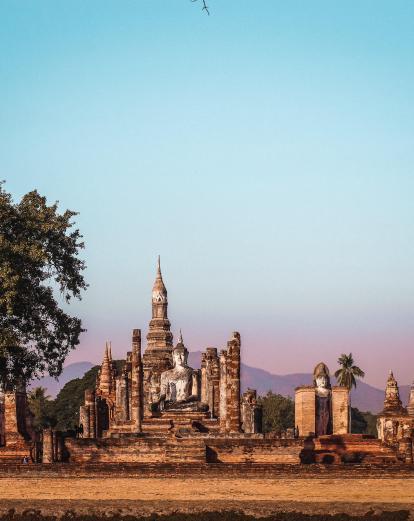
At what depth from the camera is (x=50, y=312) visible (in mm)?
47094

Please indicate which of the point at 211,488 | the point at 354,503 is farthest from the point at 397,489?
the point at 211,488

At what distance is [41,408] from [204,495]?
73446 millimetres

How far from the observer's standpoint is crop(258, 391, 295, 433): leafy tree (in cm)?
9788

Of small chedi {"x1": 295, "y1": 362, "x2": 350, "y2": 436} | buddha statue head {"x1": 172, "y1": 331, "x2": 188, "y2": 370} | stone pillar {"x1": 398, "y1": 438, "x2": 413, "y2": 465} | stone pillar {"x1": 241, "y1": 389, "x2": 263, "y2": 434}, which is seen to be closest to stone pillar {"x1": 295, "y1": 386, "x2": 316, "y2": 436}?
small chedi {"x1": 295, "y1": 362, "x2": 350, "y2": 436}

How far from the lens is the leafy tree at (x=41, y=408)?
96537 mm

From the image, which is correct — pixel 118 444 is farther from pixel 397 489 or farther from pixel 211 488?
pixel 397 489

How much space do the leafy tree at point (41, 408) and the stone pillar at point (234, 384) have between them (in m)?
51.7

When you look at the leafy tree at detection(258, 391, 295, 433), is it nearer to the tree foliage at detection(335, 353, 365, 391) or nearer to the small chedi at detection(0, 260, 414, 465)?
the tree foliage at detection(335, 353, 365, 391)

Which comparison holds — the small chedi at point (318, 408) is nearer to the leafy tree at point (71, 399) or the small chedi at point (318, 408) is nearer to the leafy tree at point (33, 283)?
the leafy tree at point (33, 283)

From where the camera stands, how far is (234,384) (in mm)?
41281

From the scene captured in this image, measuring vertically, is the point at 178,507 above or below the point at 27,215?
below

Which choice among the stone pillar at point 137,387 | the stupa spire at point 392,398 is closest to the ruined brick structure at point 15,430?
the stone pillar at point 137,387

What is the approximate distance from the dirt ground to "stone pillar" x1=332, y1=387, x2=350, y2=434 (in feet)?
38.1

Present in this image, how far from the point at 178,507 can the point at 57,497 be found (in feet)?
10.8
